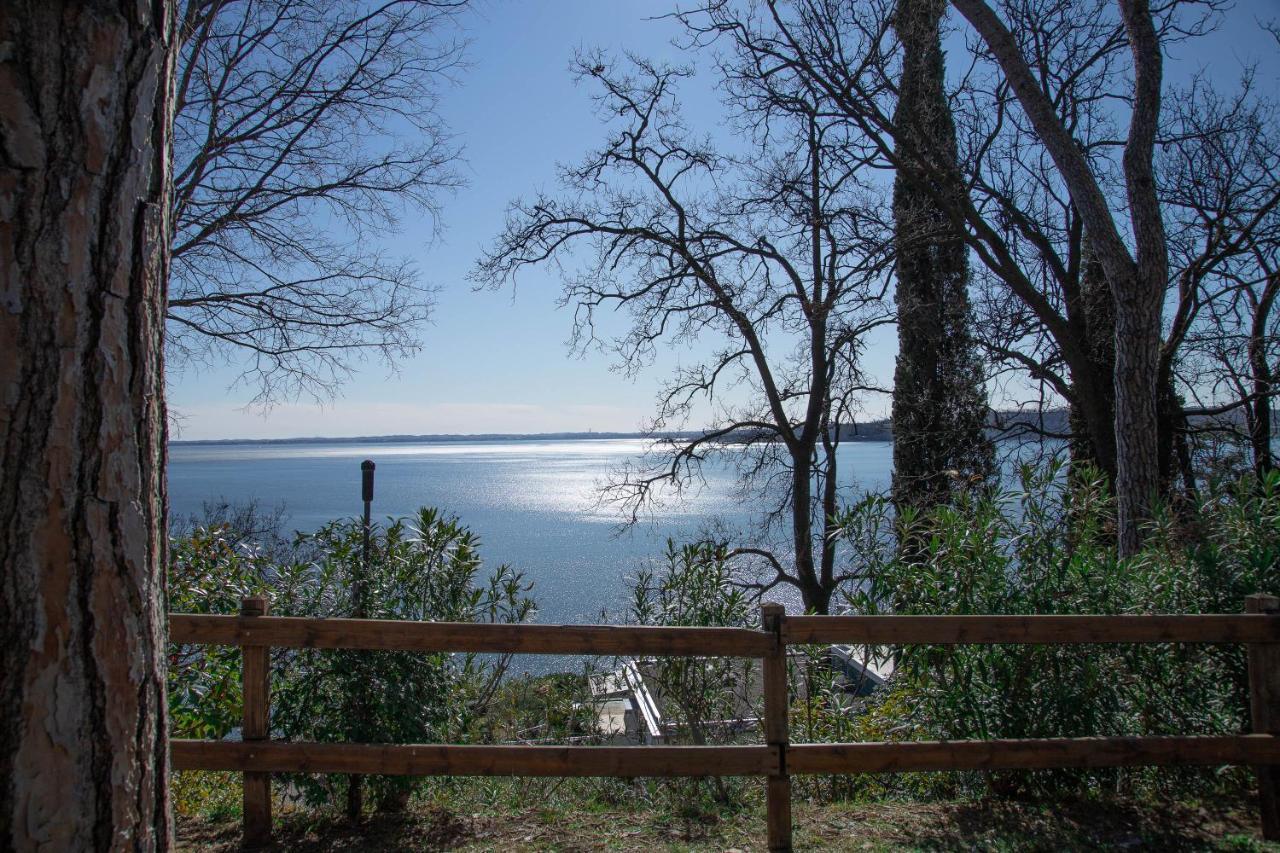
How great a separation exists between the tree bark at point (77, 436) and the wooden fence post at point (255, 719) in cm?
208

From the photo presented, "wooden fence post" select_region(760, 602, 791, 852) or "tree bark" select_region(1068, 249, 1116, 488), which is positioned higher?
"tree bark" select_region(1068, 249, 1116, 488)

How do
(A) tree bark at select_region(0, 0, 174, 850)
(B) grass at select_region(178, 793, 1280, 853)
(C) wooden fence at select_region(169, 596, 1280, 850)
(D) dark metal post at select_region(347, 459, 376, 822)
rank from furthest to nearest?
(D) dark metal post at select_region(347, 459, 376, 822)
(B) grass at select_region(178, 793, 1280, 853)
(C) wooden fence at select_region(169, 596, 1280, 850)
(A) tree bark at select_region(0, 0, 174, 850)

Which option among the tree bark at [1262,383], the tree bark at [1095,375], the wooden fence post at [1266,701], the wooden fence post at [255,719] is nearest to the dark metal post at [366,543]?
the wooden fence post at [255,719]

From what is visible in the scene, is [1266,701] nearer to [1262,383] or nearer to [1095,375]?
[1095,375]

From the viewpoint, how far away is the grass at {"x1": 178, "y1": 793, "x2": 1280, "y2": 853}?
3.75m

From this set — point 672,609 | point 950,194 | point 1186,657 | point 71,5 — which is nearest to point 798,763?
point 672,609

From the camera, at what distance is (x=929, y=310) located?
15062mm

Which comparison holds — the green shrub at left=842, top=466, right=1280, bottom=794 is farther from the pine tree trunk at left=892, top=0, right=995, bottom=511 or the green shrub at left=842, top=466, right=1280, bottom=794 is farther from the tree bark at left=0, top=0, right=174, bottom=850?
the pine tree trunk at left=892, top=0, right=995, bottom=511

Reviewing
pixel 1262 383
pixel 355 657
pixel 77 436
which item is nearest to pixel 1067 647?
pixel 355 657

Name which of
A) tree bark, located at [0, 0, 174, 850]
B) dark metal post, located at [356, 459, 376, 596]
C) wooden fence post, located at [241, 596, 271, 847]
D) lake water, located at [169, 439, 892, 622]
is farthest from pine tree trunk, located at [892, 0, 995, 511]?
tree bark, located at [0, 0, 174, 850]

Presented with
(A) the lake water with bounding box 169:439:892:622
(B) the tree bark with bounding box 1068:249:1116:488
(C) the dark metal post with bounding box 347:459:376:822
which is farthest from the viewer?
(A) the lake water with bounding box 169:439:892:622

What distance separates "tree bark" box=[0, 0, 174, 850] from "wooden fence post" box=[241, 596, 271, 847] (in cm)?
208

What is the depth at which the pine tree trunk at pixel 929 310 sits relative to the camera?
1220cm

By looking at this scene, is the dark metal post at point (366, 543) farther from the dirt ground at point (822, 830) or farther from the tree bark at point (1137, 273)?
the tree bark at point (1137, 273)
